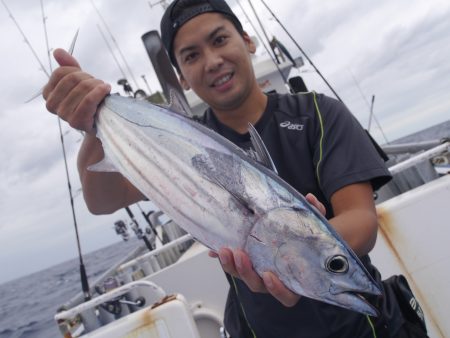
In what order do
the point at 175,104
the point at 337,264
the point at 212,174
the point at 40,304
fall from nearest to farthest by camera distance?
the point at 337,264, the point at 212,174, the point at 175,104, the point at 40,304

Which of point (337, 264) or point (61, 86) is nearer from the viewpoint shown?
point (337, 264)

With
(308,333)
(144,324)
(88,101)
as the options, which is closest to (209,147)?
(88,101)

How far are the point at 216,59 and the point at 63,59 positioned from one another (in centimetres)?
79

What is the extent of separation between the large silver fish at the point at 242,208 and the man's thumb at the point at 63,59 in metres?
0.64

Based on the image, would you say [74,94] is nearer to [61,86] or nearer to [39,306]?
[61,86]

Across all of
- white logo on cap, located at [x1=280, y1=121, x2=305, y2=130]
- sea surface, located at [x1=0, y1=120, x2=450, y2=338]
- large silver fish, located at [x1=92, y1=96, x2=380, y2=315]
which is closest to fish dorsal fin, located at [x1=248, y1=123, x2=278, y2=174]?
large silver fish, located at [x1=92, y1=96, x2=380, y2=315]

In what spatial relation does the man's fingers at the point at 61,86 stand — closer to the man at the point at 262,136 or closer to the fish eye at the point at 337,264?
the man at the point at 262,136

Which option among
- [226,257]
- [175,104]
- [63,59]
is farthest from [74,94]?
[226,257]

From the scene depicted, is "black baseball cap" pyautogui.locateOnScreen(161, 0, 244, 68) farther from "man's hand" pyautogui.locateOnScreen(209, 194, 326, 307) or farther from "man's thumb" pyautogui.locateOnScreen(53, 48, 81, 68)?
"man's hand" pyautogui.locateOnScreen(209, 194, 326, 307)

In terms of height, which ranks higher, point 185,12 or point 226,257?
point 185,12

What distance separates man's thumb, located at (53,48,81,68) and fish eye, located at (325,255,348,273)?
154cm

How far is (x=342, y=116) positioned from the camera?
166 centimetres

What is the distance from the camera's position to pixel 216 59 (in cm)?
173

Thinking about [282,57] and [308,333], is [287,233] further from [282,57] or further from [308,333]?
[282,57]
